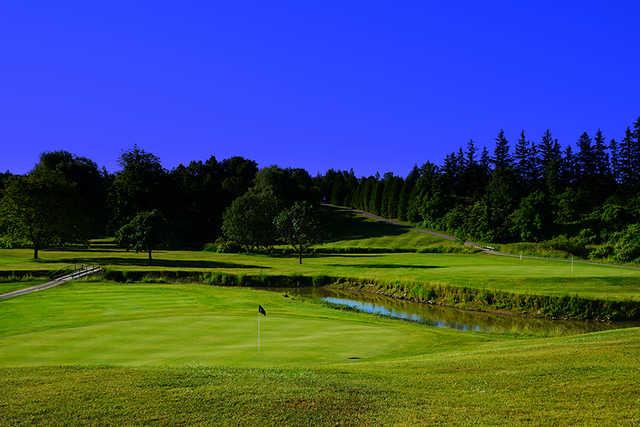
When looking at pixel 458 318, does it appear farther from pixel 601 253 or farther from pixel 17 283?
pixel 601 253

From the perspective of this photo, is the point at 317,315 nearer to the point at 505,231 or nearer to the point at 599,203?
the point at 505,231

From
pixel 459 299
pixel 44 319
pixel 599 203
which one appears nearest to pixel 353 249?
pixel 599 203

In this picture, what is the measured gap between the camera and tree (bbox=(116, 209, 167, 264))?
73.5 metres

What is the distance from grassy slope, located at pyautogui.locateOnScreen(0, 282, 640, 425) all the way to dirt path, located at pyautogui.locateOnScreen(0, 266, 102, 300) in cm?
1603

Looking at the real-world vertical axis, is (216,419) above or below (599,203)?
Answer: below

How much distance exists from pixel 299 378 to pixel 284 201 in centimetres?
10512

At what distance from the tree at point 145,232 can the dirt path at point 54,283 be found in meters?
12.5

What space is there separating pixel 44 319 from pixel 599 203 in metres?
100

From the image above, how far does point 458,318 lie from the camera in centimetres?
3772

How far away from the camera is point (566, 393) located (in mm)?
11641

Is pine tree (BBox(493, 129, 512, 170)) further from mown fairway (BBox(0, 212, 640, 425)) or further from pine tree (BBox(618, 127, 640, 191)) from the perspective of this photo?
mown fairway (BBox(0, 212, 640, 425))

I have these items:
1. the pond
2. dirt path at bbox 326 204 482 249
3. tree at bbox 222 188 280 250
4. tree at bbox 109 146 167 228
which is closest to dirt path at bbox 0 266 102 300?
the pond

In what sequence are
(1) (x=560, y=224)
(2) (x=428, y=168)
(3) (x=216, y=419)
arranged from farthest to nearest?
1. (2) (x=428, y=168)
2. (1) (x=560, y=224)
3. (3) (x=216, y=419)

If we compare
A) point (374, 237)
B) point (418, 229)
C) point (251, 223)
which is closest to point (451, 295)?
point (251, 223)
